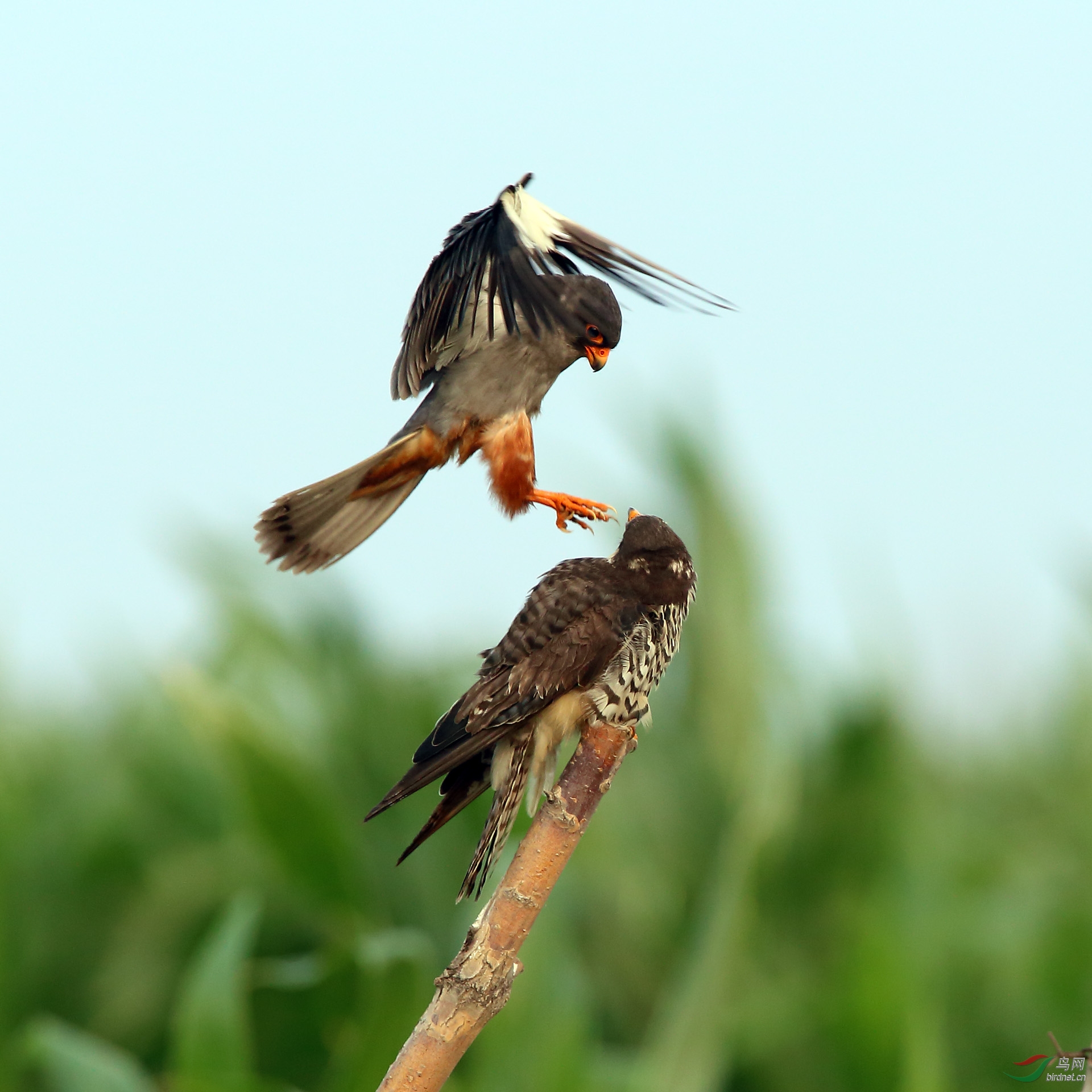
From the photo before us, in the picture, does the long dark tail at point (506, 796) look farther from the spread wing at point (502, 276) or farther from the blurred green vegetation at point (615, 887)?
the blurred green vegetation at point (615, 887)

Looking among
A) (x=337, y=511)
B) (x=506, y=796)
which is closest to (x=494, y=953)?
(x=506, y=796)

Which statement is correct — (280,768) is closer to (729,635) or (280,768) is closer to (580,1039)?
(580,1039)

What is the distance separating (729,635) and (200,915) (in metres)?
2.64

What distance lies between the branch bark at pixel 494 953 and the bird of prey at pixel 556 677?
153 mm

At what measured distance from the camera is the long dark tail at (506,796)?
1768mm

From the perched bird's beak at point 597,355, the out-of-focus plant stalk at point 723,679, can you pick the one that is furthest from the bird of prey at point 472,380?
the out-of-focus plant stalk at point 723,679

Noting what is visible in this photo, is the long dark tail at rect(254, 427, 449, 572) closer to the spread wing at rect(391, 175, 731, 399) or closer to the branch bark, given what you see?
the spread wing at rect(391, 175, 731, 399)

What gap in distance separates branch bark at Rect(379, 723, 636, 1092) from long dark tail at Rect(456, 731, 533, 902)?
6.6 inches

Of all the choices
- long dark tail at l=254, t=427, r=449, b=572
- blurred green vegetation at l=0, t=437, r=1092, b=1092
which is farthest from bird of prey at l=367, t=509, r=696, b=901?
blurred green vegetation at l=0, t=437, r=1092, b=1092

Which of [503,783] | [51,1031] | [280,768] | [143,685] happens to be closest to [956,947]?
[280,768]

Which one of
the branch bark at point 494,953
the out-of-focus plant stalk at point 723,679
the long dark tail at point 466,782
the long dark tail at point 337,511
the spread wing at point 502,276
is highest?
the out-of-focus plant stalk at point 723,679

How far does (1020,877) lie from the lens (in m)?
5.86

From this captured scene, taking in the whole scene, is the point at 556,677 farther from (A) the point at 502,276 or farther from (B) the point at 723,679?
(B) the point at 723,679

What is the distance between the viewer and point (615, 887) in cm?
509
